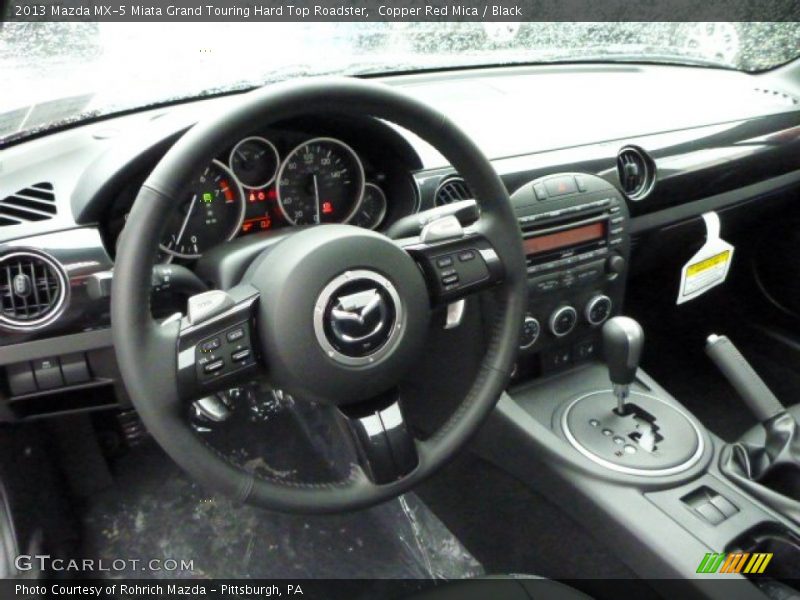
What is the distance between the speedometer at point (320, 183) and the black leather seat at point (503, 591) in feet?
2.26

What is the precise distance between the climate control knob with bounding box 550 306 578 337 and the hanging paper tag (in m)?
0.45

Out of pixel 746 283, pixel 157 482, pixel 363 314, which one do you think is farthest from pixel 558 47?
pixel 157 482

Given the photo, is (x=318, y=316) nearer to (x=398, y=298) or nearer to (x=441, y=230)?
(x=398, y=298)

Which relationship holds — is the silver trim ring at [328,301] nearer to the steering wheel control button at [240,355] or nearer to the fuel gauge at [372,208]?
the steering wheel control button at [240,355]

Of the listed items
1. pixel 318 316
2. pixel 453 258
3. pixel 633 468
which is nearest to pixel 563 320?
pixel 633 468

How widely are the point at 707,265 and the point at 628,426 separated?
66 cm

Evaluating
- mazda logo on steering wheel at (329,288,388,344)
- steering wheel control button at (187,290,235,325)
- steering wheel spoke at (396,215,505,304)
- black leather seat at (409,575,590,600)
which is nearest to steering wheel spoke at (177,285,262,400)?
steering wheel control button at (187,290,235,325)

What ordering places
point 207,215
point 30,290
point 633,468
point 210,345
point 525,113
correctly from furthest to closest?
point 525,113, point 633,468, point 207,215, point 30,290, point 210,345

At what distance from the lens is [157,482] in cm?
200

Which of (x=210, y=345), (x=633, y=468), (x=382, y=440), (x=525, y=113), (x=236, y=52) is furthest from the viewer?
(x=525, y=113)

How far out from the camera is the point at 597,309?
68.6 inches

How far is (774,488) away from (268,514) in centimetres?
122

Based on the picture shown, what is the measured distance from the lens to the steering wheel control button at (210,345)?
39.0 inches

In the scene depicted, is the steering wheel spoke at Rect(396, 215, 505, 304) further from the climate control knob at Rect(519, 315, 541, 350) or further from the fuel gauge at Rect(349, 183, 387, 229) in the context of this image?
the climate control knob at Rect(519, 315, 541, 350)
